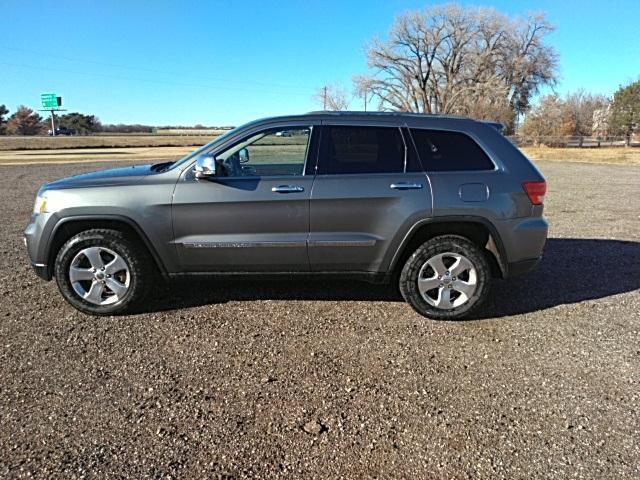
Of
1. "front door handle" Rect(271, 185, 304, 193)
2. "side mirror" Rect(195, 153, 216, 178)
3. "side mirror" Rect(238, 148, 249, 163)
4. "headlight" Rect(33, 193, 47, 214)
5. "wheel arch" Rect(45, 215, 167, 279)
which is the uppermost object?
"side mirror" Rect(238, 148, 249, 163)

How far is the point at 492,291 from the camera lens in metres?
4.62

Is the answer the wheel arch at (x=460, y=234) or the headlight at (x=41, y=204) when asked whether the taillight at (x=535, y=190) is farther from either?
the headlight at (x=41, y=204)

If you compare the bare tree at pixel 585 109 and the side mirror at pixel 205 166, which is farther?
the bare tree at pixel 585 109

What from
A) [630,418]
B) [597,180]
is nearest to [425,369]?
[630,418]

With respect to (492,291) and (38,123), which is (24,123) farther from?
(492,291)

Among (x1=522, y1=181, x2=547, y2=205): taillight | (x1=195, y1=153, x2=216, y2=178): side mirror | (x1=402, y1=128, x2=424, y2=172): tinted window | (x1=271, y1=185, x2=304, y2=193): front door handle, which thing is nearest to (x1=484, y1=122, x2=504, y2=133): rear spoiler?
(x1=522, y1=181, x2=547, y2=205): taillight

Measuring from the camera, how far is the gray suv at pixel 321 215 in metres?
3.74

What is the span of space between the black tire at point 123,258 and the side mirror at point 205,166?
2.94 feet

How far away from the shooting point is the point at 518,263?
3.87 metres

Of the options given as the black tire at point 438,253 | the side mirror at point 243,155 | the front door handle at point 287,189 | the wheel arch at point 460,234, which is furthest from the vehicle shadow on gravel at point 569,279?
the side mirror at point 243,155

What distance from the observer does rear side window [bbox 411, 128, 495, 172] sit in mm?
3801

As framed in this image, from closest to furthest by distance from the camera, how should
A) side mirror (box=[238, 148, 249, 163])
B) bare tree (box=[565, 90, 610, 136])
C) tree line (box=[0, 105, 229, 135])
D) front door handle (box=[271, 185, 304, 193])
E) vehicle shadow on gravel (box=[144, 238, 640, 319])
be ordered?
1. front door handle (box=[271, 185, 304, 193])
2. side mirror (box=[238, 148, 249, 163])
3. vehicle shadow on gravel (box=[144, 238, 640, 319])
4. bare tree (box=[565, 90, 610, 136])
5. tree line (box=[0, 105, 229, 135])

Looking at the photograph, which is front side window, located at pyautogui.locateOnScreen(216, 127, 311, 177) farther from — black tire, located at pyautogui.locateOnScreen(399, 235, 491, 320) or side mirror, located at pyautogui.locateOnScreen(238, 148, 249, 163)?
black tire, located at pyautogui.locateOnScreen(399, 235, 491, 320)

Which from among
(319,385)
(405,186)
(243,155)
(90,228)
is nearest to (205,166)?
(243,155)
